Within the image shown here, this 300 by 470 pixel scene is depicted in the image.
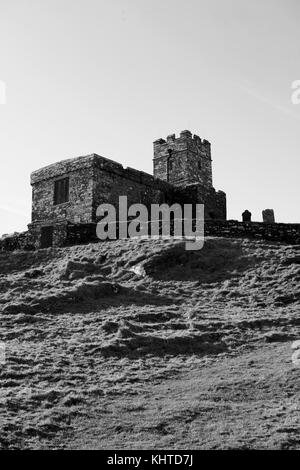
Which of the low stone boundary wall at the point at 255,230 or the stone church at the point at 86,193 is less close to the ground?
the stone church at the point at 86,193

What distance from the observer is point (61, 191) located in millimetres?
38250

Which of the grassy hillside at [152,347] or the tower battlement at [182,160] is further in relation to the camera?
the tower battlement at [182,160]

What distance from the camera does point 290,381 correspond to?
15383 millimetres

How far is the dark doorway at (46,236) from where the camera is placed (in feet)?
112

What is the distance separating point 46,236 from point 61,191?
4937 mm

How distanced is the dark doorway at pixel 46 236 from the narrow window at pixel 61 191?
378 centimetres

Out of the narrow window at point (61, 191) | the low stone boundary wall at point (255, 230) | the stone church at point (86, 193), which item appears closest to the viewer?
the low stone boundary wall at point (255, 230)

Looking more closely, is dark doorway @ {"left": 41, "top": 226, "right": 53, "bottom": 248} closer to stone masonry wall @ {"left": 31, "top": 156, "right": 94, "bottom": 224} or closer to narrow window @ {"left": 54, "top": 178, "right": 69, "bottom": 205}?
stone masonry wall @ {"left": 31, "top": 156, "right": 94, "bottom": 224}

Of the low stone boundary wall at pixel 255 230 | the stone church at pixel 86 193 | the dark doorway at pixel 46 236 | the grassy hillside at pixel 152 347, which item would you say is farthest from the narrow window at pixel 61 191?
the grassy hillside at pixel 152 347

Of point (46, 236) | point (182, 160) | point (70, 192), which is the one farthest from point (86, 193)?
point (182, 160)

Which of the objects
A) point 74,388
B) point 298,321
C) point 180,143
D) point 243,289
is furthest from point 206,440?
point 180,143

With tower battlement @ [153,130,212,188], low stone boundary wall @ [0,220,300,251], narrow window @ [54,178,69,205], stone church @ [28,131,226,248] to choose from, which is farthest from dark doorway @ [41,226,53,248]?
tower battlement @ [153,130,212,188]

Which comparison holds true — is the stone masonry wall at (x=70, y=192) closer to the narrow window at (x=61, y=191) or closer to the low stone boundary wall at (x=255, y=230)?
the narrow window at (x=61, y=191)

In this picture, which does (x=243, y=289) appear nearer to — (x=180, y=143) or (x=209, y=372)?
(x=209, y=372)
